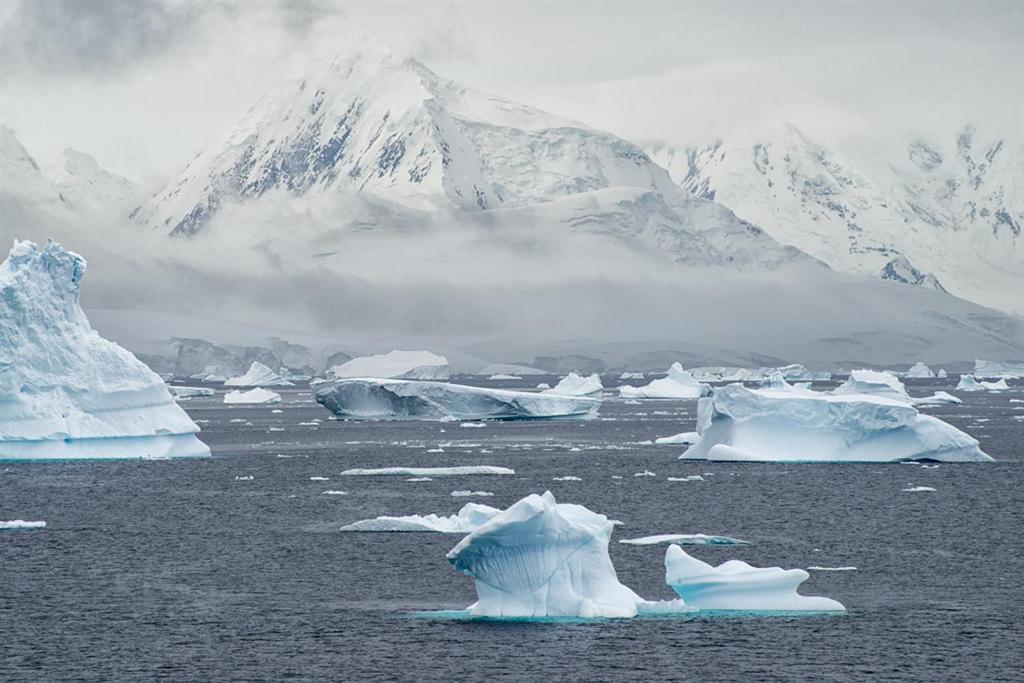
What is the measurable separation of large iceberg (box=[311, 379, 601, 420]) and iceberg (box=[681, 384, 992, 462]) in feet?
89.9

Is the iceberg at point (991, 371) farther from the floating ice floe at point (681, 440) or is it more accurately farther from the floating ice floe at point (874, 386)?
the floating ice floe at point (681, 440)

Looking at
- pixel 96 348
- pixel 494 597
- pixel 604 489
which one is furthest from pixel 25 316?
pixel 494 597

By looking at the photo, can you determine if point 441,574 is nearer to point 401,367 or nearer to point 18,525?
point 18,525

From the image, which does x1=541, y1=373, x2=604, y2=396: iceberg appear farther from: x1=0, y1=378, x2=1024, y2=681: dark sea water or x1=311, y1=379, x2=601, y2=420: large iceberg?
x1=0, y1=378, x2=1024, y2=681: dark sea water

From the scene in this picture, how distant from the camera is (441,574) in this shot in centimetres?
3219

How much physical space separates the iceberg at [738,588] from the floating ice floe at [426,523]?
975 centimetres

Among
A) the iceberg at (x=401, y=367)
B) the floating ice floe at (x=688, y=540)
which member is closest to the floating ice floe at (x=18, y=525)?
the floating ice floe at (x=688, y=540)

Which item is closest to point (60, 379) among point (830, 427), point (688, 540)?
point (688, 540)

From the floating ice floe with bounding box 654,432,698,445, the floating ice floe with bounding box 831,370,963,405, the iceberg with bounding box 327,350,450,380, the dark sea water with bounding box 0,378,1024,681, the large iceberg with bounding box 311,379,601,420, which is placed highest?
the iceberg with bounding box 327,350,450,380

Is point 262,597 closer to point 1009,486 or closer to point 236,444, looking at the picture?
point 1009,486

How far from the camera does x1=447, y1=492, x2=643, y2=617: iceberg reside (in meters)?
25.3

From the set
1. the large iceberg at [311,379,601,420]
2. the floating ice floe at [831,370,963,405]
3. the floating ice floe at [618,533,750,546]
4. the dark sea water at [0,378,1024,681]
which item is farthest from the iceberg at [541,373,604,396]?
the floating ice floe at [618,533,750,546]

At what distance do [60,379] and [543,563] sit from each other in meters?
29.3

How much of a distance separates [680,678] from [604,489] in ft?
87.4
